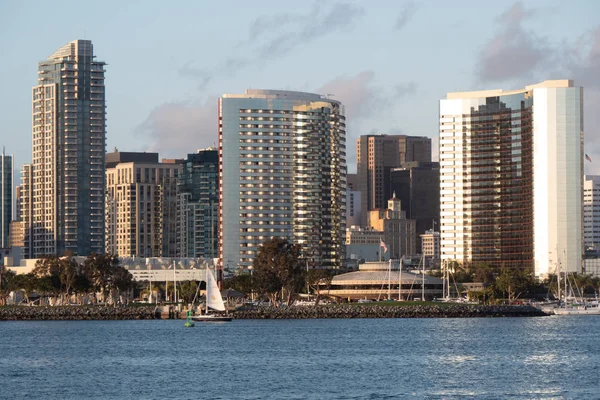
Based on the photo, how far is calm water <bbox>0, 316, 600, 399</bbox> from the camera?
4126 inches

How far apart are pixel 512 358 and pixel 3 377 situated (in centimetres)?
5254

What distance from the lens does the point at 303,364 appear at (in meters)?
130

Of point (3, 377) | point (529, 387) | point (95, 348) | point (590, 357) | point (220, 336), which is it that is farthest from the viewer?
point (220, 336)

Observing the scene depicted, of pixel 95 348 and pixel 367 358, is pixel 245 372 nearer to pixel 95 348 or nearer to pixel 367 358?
pixel 367 358

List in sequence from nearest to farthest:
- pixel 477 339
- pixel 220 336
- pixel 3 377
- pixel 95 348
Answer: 1. pixel 3 377
2. pixel 95 348
3. pixel 477 339
4. pixel 220 336

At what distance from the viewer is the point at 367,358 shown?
136 meters

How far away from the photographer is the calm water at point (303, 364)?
4126 inches

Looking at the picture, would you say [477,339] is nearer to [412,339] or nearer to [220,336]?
[412,339]

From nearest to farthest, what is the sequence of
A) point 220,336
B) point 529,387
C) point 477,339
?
point 529,387 → point 477,339 → point 220,336

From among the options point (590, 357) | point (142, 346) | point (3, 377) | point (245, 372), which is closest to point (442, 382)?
point (245, 372)

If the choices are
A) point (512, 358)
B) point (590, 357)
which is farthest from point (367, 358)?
point (590, 357)

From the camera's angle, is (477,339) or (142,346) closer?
(142,346)

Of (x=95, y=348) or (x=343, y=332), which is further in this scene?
(x=343, y=332)

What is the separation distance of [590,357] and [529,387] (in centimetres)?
3194
